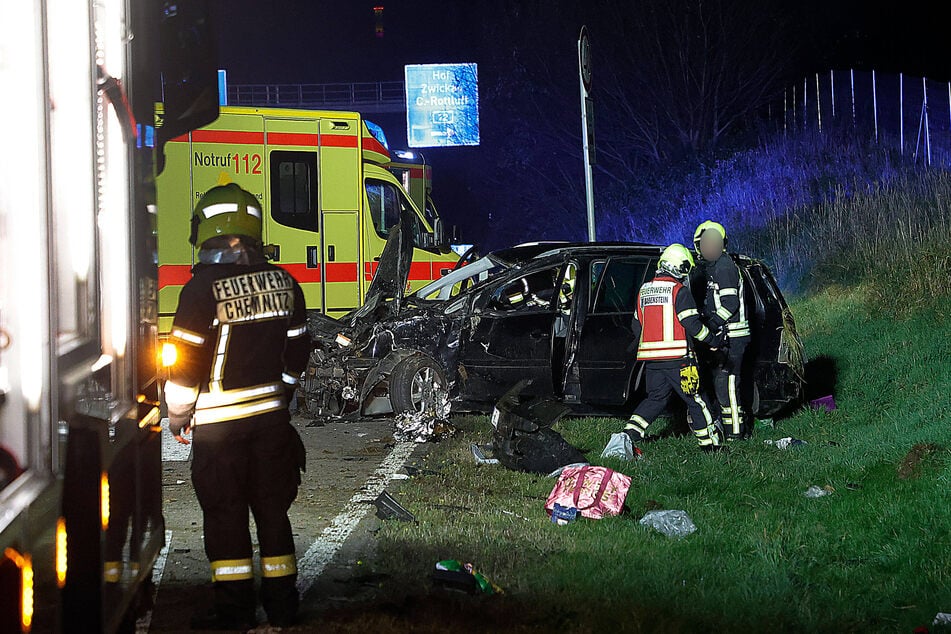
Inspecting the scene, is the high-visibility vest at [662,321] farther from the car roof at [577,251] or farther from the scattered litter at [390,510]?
the scattered litter at [390,510]

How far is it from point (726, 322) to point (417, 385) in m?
2.64

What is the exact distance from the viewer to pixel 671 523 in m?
5.92

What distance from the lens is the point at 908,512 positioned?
5824mm

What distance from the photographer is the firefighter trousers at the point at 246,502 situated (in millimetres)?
4219

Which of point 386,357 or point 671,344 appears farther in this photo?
point 386,357

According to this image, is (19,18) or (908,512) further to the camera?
(908,512)

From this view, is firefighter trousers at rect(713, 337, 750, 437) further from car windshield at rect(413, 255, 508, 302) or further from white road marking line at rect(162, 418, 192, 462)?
white road marking line at rect(162, 418, 192, 462)

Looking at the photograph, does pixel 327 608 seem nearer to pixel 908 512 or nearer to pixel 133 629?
pixel 133 629

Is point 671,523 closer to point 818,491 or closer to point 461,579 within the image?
point 818,491

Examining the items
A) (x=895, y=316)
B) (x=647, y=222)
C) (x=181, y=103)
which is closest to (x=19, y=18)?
(x=181, y=103)

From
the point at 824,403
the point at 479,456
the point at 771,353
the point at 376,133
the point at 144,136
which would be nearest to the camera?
the point at 144,136

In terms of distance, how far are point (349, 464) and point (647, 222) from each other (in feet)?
65.6

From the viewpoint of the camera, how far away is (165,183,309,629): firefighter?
165 inches

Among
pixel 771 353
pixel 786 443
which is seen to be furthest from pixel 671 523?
pixel 771 353
